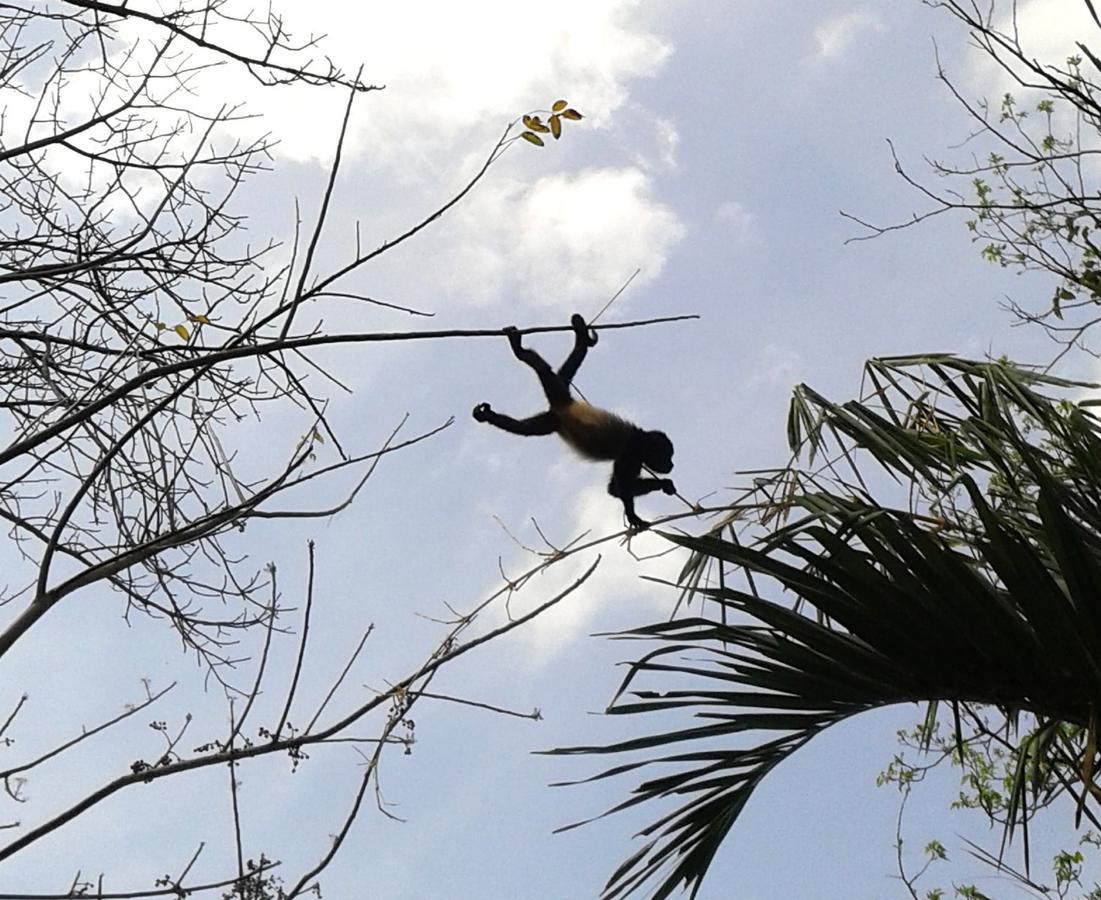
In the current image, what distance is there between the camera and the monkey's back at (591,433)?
7.68m

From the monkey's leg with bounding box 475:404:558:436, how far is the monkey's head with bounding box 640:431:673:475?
25.8 inches

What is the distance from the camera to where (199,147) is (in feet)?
14.0

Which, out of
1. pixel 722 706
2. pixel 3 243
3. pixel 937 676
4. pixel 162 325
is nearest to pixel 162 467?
pixel 162 325

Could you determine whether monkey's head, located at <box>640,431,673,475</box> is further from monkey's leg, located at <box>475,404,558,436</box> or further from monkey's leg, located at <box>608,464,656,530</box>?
→ monkey's leg, located at <box>475,404,558,436</box>

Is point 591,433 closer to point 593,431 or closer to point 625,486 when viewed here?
point 593,431

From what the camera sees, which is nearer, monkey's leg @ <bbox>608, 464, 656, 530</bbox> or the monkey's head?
monkey's leg @ <bbox>608, 464, 656, 530</bbox>

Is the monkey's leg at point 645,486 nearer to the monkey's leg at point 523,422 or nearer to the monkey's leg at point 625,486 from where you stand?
the monkey's leg at point 625,486

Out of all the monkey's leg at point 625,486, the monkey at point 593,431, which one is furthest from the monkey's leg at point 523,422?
the monkey's leg at point 625,486

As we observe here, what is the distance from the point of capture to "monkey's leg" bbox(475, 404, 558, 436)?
739 cm

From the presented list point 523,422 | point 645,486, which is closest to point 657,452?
point 645,486

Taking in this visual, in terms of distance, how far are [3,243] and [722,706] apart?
2.89 m

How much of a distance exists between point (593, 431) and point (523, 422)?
52 centimetres

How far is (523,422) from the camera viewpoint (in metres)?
7.54

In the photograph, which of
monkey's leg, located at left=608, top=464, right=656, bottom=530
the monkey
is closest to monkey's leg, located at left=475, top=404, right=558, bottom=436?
the monkey
